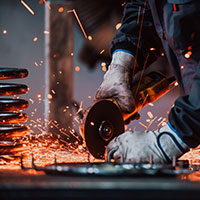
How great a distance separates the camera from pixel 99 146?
165 centimetres

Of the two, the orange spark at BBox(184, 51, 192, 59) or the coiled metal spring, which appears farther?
the orange spark at BBox(184, 51, 192, 59)

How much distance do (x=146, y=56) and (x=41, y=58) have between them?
2390 millimetres

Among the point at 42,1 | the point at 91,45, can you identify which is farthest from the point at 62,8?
the point at 91,45

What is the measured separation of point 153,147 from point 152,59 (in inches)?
33.0

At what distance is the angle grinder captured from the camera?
63.7 inches

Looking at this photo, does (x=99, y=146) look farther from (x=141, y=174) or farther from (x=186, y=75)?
(x=141, y=174)

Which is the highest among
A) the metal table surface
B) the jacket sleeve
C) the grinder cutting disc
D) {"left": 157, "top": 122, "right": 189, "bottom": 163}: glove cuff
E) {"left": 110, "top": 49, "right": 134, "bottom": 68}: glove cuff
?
the jacket sleeve

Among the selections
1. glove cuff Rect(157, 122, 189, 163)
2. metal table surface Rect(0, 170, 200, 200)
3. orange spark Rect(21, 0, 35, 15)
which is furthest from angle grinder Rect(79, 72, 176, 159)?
orange spark Rect(21, 0, 35, 15)

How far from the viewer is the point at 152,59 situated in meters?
2.10

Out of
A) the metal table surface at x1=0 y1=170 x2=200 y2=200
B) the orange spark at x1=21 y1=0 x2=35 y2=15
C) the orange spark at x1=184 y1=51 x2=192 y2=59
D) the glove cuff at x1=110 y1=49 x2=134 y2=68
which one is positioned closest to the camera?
the metal table surface at x1=0 y1=170 x2=200 y2=200

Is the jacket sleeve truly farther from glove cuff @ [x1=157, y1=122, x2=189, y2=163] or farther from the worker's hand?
glove cuff @ [x1=157, y1=122, x2=189, y2=163]

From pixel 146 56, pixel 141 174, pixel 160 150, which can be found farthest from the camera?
pixel 146 56
